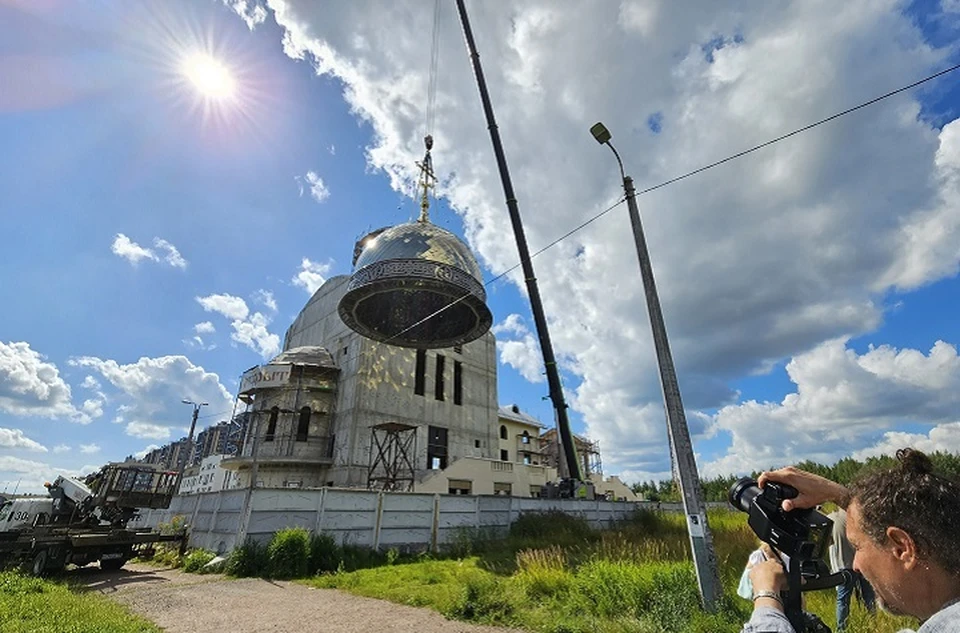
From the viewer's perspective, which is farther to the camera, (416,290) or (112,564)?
(416,290)

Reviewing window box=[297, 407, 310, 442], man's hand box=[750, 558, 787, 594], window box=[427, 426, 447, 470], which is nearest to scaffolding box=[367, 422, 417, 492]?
window box=[427, 426, 447, 470]

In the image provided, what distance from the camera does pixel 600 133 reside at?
9.32 m

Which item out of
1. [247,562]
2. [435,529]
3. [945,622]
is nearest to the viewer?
[945,622]

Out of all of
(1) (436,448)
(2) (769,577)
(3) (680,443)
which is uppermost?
(1) (436,448)

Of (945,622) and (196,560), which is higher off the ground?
(945,622)

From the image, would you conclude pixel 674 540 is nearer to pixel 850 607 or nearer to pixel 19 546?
pixel 850 607

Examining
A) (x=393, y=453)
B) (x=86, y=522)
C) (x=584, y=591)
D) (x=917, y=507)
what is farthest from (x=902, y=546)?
(x=393, y=453)

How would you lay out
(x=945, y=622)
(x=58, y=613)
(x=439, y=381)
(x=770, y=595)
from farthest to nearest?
(x=439, y=381)
(x=58, y=613)
(x=770, y=595)
(x=945, y=622)

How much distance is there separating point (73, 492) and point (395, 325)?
13.1m

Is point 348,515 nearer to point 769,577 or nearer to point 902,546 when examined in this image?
point 769,577

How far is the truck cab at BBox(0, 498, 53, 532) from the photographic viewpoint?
15.1 meters

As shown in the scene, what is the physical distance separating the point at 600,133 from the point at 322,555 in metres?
13.2

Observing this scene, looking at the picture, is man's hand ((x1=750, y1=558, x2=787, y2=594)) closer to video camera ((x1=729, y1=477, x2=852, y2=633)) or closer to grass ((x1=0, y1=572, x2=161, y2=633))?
video camera ((x1=729, y1=477, x2=852, y2=633))

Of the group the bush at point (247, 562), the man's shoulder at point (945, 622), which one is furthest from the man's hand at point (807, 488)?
the bush at point (247, 562)
